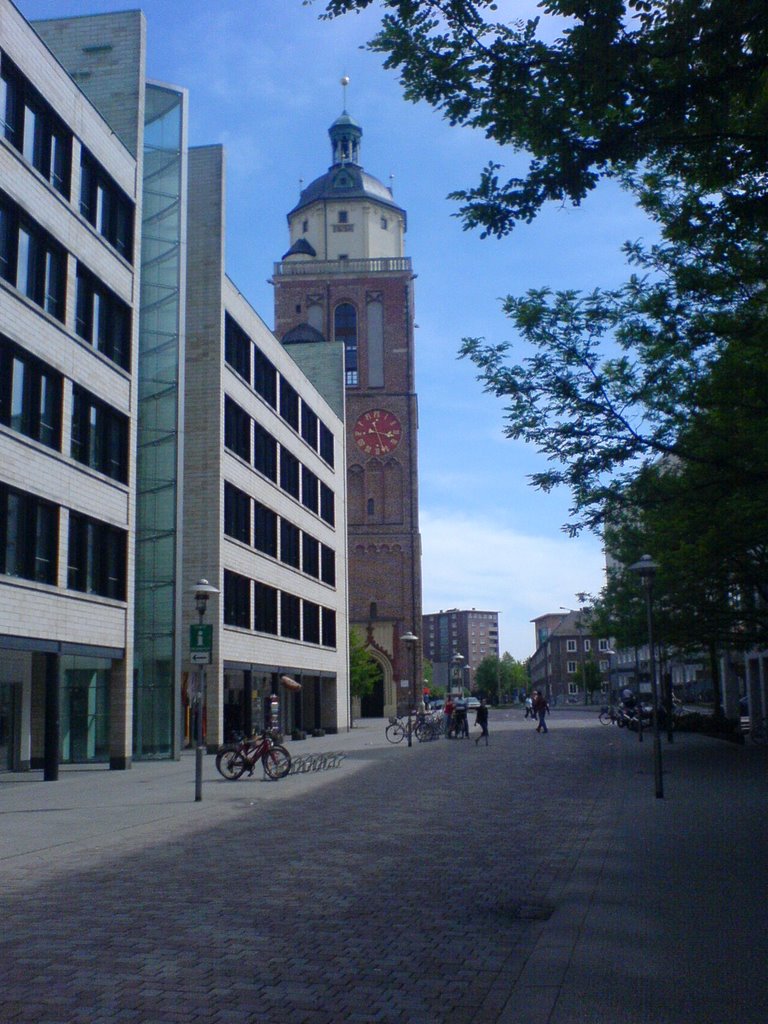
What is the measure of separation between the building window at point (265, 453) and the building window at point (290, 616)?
208 inches

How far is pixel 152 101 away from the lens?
112 ft

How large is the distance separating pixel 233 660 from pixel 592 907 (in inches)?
1166

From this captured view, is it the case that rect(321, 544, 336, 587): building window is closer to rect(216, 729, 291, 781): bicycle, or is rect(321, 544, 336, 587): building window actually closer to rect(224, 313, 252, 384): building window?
rect(224, 313, 252, 384): building window

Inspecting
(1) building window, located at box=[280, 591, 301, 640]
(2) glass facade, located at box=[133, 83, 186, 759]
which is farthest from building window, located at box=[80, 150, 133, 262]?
(1) building window, located at box=[280, 591, 301, 640]

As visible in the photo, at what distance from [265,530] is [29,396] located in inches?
758

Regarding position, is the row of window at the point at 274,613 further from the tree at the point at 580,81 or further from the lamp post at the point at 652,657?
the tree at the point at 580,81

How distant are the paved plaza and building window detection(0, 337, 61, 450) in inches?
332

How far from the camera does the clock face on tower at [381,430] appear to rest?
8362 centimetres

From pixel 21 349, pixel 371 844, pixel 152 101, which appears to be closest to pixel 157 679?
pixel 21 349

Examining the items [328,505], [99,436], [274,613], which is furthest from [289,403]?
[99,436]

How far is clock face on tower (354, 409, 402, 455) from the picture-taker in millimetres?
83625

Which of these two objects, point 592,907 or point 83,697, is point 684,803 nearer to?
point 592,907

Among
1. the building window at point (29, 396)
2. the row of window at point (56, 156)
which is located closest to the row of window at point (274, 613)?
the row of window at point (56, 156)

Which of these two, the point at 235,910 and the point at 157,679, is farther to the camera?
the point at 157,679
